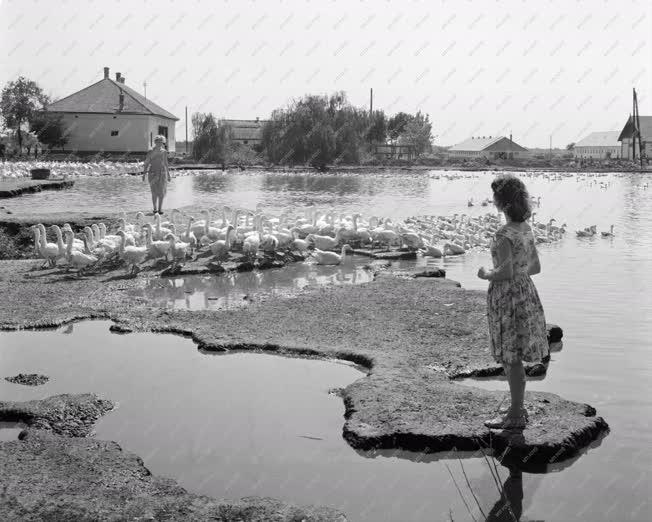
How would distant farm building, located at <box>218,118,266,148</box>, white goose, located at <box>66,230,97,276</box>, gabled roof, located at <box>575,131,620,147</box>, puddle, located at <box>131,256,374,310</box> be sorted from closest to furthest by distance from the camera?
puddle, located at <box>131,256,374,310</box> < white goose, located at <box>66,230,97,276</box> < distant farm building, located at <box>218,118,266,148</box> < gabled roof, located at <box>575,131,620,147</box>

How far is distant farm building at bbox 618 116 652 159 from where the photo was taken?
105m

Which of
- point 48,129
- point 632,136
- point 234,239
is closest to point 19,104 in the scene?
point 48,129

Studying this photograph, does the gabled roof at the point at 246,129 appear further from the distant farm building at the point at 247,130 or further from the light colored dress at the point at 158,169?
the light colored dress at the point at 158,169

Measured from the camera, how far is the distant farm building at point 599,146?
122m

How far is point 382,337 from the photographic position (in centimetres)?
708

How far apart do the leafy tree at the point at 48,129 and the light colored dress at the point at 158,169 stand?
54.4 meters

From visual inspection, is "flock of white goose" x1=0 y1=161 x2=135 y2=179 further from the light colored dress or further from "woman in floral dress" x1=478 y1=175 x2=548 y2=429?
"woman in floral dress" x1=478 y1=175 x2=548 y2=429

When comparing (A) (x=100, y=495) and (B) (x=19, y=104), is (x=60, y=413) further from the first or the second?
(B) (x=19, y=104)

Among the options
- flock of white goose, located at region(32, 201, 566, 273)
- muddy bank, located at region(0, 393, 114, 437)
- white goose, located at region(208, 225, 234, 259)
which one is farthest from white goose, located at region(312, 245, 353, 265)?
muddy bank, located at region(0, 393, 114, 437)

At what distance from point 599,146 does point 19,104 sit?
92.8m

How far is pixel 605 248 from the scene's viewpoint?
52.4ft

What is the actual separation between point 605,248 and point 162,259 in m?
9.22

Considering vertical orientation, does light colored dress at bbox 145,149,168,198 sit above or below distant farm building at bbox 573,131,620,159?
below

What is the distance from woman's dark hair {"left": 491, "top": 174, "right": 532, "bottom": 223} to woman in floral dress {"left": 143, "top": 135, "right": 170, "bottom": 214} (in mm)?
10839
